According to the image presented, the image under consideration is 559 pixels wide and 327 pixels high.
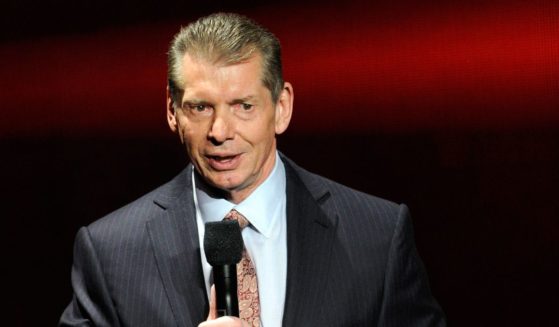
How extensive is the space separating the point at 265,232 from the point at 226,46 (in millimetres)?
419

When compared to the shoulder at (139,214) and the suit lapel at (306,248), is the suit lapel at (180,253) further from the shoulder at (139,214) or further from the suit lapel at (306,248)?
the suit lapel at (306,248)

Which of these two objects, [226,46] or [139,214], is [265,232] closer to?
[139,214]

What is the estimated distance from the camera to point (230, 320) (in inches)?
67.5

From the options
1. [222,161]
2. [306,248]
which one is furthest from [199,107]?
[306,248]

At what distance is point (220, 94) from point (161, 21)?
32.9 inches

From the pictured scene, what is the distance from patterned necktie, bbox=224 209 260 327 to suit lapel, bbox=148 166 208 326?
0.26 feet

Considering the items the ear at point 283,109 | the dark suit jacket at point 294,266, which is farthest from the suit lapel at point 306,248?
the ear at point 283,109

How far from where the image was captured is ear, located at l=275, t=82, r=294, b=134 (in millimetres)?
2264

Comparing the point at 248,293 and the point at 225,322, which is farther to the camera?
the point at 248,293

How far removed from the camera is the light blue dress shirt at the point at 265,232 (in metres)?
2.18

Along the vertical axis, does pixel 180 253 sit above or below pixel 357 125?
below

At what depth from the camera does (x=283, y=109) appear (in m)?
2.28

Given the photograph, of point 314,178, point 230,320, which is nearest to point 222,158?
point 314,178

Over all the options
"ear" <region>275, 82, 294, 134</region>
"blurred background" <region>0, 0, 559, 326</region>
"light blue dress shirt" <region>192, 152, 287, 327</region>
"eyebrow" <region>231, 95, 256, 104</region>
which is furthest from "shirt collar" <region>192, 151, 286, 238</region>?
"blurred background" <region>0, 0, 559, 326</region>
